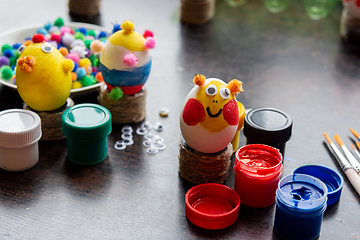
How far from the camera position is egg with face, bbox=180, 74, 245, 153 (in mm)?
1075

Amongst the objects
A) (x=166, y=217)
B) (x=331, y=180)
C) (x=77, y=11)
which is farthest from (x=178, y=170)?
(x=77, y=11)

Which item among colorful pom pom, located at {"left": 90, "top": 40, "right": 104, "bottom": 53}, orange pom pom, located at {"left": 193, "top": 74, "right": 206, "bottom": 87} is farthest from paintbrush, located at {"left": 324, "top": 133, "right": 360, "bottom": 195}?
colorful pom pom, located at {"left": 90, "top": 40, "right": 104, "bottom": 53}

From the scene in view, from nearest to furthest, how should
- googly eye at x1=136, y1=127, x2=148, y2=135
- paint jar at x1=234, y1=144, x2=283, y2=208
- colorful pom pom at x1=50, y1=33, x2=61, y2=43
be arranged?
1. paint jar at x1=234, y1=144, x2=283, y2=208
2. googly eye at x1=136, y1=127, x2=148, y2=135
3. colorful pom pom at x1=50, y1=33, x2=61, y2=43

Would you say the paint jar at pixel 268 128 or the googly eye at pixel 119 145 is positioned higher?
the paint jar at pixel 268 128

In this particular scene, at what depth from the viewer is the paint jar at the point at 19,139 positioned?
114cm

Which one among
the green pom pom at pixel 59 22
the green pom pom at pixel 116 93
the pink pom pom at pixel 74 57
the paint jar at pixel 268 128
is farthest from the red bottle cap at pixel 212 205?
the green pom pom at pixel 59 22

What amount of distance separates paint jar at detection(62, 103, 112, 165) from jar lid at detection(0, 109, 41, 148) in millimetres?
80

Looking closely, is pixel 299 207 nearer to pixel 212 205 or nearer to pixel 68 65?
pixel 212 205

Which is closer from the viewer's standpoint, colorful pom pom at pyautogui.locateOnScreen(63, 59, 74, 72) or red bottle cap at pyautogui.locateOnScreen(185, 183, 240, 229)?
red bottle cap at pyautogui.locateOnScreen(185, 183, 240, 229)

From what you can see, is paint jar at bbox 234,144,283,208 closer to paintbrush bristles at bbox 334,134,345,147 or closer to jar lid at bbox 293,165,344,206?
jar lid at bbox 293,165,344,206

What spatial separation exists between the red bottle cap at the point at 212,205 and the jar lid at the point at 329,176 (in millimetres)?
207

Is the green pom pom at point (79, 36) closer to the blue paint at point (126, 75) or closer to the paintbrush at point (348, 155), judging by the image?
the blue paint at point (126, 75)

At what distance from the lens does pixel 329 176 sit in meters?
1.15

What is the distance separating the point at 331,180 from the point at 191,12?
1255mm
